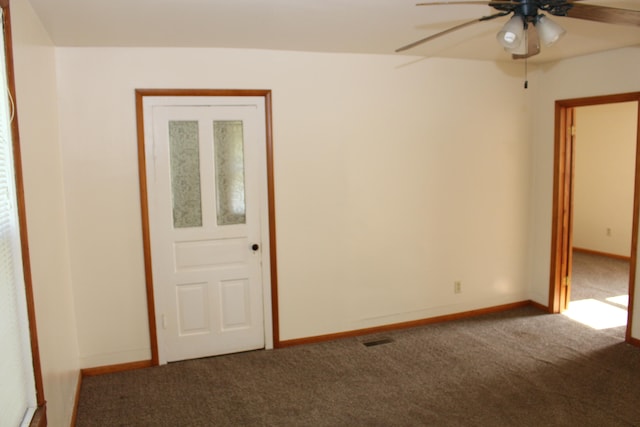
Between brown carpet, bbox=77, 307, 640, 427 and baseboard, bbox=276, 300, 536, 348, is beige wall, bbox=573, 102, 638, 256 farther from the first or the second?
brown carpet, bbox=77, 307, 640, 427

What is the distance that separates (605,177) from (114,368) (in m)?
6.65

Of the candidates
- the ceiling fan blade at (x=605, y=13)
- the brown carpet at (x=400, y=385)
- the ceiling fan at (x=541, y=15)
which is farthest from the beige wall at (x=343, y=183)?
the ceiling fan blade at (x=605, y=13)

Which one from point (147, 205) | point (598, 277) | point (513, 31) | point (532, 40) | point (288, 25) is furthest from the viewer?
point (598, 277)

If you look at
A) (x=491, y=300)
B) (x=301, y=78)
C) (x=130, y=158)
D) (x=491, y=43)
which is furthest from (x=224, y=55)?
(x=491, y=300)

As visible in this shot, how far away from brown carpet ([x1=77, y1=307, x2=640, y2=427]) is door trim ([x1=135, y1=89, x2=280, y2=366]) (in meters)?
0.28

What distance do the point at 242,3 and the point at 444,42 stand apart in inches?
65.7

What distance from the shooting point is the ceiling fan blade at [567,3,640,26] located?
6.25 ft

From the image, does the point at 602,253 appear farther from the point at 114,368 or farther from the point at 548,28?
the point at 114,368

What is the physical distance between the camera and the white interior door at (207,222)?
344 centimetres

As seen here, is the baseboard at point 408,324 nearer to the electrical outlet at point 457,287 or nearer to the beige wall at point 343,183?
the beige wall at point 343,183

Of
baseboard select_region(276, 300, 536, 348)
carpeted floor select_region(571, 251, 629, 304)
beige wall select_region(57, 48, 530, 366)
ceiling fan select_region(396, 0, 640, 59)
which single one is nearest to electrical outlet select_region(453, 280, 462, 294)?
beige wall select_region(57, 48, 530, 366)

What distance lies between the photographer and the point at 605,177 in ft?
21.7

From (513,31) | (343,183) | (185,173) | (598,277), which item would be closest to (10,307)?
(185,173)

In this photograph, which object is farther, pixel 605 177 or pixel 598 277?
pixel 605 177
